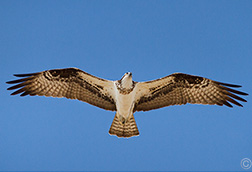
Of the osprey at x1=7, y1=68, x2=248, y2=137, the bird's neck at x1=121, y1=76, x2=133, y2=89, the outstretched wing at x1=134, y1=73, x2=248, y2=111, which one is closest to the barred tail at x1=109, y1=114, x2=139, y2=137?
the osprey at x1=7, y1=68, x2=248, y2=137

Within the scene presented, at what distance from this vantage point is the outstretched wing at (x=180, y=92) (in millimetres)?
8492

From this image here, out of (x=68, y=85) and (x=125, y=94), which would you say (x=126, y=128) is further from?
(x=68, y=85)

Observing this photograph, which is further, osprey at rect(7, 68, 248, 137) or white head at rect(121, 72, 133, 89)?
osprey at rect(7, 68, 248, 137)

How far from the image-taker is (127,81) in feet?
25.9

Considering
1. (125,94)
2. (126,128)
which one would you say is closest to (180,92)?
(125,94)

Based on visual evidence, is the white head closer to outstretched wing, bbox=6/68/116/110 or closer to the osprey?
the osprey

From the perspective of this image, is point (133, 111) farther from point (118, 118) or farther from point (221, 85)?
point (221, 85)

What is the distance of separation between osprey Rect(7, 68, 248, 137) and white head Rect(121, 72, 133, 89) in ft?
0.42

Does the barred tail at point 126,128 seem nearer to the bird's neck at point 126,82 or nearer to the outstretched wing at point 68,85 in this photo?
the outstretched wing at point 68,85

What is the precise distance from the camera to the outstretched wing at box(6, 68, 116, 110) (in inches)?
326

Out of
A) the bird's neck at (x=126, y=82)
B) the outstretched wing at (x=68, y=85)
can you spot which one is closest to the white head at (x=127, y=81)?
the bird's neck at (x=126, y=82)

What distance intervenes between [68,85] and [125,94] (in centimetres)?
167

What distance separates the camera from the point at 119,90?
318 inches

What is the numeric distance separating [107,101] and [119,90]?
793mm
